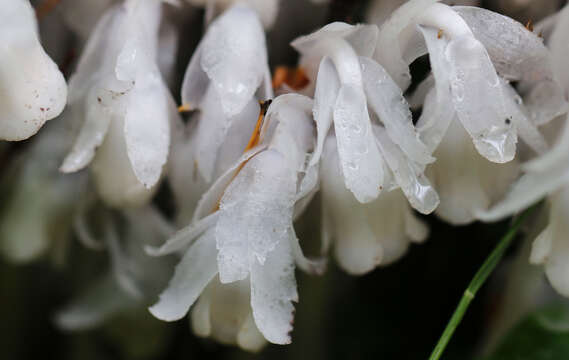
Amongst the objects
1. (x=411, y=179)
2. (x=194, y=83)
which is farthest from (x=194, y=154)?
(x=411, y=179)

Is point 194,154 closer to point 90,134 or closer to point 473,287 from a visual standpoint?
point 90,134

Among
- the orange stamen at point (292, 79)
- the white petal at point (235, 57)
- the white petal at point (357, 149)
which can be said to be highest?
the white petal at point (235, 57)

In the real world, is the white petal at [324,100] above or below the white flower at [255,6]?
below

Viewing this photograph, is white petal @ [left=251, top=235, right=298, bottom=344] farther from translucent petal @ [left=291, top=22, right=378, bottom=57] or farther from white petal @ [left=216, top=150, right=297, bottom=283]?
translucent petal @ [left=291, top=22, right=378, bottom=57]

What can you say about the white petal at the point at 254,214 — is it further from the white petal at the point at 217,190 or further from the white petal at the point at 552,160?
the white petal at the point at 552,160

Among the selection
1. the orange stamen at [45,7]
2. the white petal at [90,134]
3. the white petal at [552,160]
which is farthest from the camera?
the orange stamen at [45,7]

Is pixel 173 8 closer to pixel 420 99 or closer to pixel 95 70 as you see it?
pixel 95 70

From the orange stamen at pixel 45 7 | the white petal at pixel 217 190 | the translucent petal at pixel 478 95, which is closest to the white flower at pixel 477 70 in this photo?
the translucent petal at pixel 478 95

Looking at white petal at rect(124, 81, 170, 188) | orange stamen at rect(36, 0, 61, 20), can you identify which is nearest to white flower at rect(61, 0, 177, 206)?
white petal at rect(124, 81, 170, 188)
